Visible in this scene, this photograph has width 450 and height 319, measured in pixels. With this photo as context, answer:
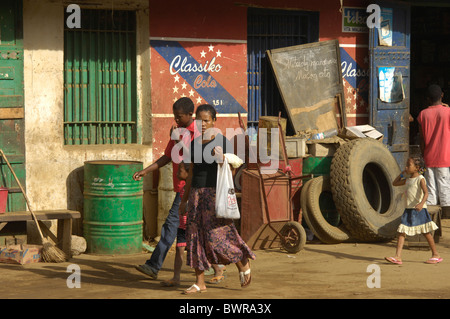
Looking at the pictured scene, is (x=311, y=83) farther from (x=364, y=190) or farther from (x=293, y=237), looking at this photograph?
(x=293, y=237)

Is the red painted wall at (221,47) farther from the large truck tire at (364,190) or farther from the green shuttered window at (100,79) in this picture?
the large truck tire at (364,190)

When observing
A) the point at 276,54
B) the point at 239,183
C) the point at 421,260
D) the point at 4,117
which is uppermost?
the point at 276,54

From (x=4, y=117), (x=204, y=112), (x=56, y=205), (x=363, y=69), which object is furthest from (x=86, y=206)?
(x=363, y=69)

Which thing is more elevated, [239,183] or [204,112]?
[204,112]

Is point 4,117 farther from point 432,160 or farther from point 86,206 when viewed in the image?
point 432,160

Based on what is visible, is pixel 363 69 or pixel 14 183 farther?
pixel 363 69

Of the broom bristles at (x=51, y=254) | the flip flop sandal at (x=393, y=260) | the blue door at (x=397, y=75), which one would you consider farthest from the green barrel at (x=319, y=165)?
the broom bristles at (x=51, y=254)

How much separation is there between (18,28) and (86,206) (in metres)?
2.18

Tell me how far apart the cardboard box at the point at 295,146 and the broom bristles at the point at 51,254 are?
3.14 metres

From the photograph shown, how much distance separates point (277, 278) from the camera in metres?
7.90

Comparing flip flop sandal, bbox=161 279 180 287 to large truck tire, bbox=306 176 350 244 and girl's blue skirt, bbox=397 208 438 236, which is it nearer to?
girl's blue skirt, bbox=397 208 438 236

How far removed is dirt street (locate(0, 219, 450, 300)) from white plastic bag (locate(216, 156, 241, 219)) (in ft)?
2.41

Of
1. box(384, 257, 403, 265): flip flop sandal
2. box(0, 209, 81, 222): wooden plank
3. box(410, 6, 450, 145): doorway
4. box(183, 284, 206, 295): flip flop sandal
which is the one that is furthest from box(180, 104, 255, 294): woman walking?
box(410, 6, 450, 145): doorway

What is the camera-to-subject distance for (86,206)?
30.6ft
